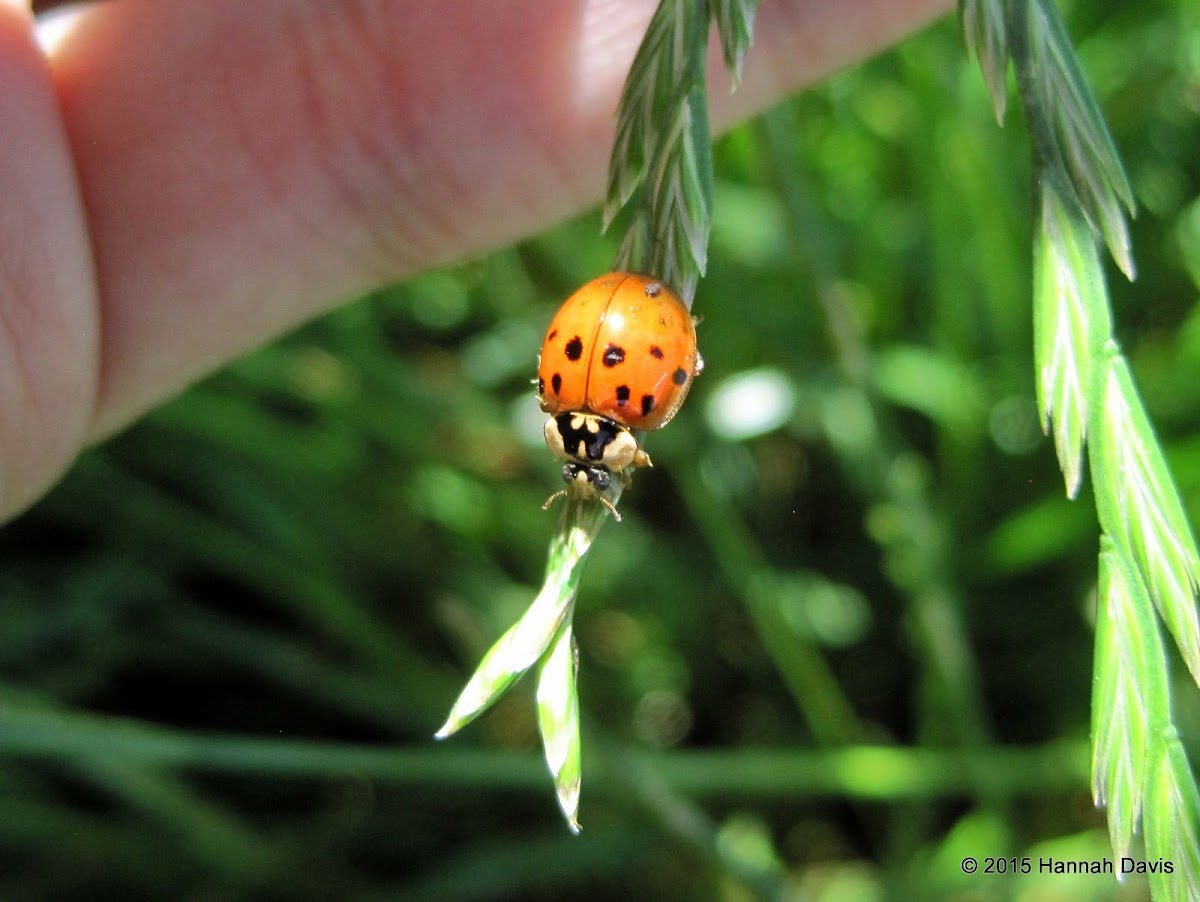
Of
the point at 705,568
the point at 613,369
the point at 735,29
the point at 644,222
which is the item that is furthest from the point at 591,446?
the point at 705,568

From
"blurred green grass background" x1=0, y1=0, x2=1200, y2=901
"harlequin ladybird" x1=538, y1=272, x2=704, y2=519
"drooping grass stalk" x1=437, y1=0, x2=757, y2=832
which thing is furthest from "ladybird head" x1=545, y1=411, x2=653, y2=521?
"blurred green grass background" x1=0, y1=0, x2=1200, y2=901

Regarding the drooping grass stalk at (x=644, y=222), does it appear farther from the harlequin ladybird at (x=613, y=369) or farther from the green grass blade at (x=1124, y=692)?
the green grass blade at (x=1124, y=692)

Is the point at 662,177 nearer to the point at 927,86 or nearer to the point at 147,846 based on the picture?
the point at 927,86

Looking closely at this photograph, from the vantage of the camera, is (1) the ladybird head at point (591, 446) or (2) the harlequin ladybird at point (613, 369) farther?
(1) the ladybird head at point (591, 446)

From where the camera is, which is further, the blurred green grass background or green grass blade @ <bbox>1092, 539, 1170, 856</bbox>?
the blurred green grass background

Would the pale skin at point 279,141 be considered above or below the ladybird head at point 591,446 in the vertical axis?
above

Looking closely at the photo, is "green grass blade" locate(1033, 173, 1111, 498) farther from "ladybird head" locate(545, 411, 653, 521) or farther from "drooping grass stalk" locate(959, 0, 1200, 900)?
"ladybird head" locate(545, 411, 653, 521)

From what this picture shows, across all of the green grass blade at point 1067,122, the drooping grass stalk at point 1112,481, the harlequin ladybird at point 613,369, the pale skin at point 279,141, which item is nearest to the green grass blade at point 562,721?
the harlequin ladybird at point 613,369
